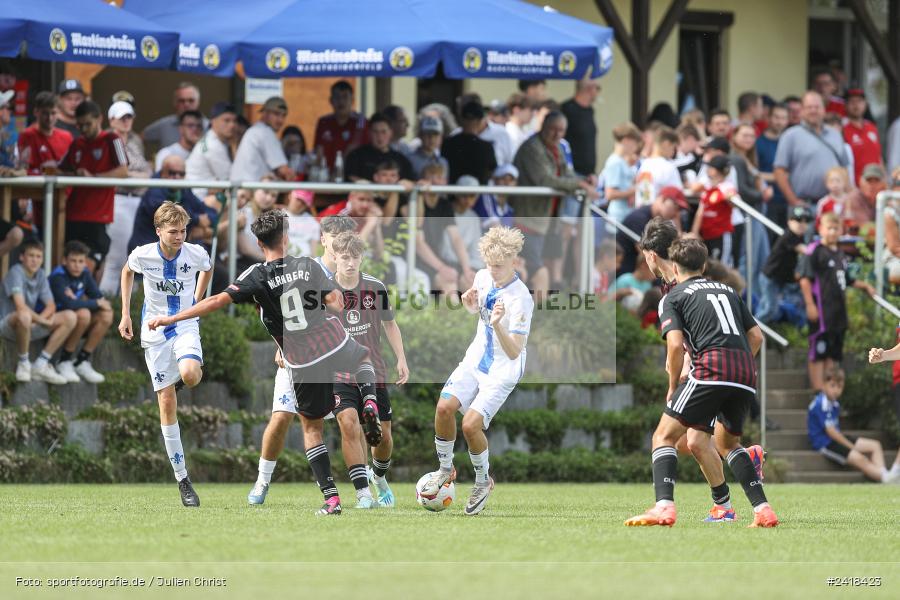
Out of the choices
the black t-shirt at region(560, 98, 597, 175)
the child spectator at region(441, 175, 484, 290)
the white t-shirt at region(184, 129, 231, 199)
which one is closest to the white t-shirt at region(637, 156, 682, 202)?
the black t-shirt at region(560, 98, 597, 175)

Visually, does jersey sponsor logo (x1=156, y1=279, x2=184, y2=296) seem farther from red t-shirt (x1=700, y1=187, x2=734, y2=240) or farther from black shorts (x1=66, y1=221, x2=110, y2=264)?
red t-shirt (x1=700, y1=187, x2=734, y2=240)

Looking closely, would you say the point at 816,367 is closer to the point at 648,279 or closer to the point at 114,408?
the point at 648,279

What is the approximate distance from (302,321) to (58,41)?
5307 mm

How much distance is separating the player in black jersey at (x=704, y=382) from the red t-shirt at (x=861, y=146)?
38.0 feet

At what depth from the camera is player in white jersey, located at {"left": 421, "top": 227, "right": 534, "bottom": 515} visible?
11109mm

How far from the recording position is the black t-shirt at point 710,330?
10.0 m

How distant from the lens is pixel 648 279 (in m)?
17.9

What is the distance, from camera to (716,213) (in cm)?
1808

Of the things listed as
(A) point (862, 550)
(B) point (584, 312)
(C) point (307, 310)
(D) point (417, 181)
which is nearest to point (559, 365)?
(B) point (584, 312)

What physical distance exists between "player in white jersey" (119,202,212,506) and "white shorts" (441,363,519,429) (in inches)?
71.6

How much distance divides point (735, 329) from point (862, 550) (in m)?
1.74

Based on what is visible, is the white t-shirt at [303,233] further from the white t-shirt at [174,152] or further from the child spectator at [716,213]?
the child spectator at [716,213]

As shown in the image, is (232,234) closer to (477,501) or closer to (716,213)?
(716,213)

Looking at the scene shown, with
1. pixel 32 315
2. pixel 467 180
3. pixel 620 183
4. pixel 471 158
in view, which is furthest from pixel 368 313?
pixel 620 183
